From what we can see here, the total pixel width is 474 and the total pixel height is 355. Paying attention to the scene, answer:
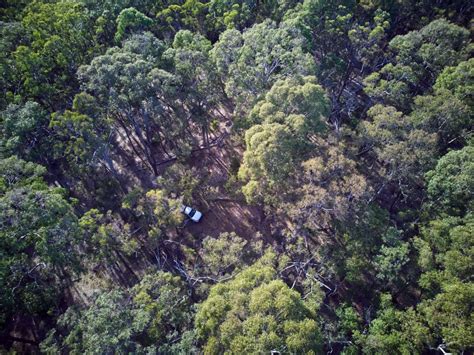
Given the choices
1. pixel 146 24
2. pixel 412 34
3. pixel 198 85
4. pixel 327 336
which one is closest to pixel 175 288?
pixel 327 336

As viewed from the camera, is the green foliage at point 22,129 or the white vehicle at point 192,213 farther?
the white vehicle at point 192,213

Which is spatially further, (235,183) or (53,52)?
(53,52)

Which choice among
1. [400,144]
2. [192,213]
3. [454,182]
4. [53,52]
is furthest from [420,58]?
[53,52]

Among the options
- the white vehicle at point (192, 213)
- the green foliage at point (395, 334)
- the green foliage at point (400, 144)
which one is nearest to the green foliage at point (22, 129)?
the white vehicle at point (192, 213)

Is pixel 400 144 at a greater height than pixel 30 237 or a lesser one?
lesser

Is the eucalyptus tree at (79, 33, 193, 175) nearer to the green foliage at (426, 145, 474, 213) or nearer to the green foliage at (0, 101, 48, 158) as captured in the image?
the green foliage at (0, 101, 48, 158)

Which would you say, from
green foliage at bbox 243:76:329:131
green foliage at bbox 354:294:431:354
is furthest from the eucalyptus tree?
green foliage at bbox 354:294:431:354

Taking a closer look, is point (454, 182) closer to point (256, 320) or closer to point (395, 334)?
point (395, 334)

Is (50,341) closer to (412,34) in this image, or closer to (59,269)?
(59,269)

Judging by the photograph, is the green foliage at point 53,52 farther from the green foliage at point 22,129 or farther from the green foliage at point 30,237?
the green foliage at point 30,237
